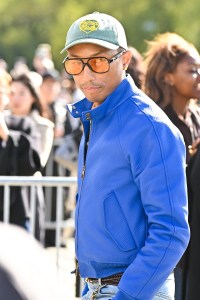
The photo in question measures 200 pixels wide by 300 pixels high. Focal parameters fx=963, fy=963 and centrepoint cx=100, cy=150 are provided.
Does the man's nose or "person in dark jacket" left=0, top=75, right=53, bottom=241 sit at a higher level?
the man's nose

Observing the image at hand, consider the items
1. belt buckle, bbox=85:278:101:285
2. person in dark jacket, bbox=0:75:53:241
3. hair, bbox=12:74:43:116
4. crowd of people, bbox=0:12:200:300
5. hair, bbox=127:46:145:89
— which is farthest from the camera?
hair, bbox=12:74:43:116

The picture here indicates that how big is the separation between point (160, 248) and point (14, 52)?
54.5 m

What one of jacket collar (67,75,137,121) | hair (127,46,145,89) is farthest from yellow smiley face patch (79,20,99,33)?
hair (127,46,145,89)

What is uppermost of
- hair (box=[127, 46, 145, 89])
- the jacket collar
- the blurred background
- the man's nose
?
the man's nose

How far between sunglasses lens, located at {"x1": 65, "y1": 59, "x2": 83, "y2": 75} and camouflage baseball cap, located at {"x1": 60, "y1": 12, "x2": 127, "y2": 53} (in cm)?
7

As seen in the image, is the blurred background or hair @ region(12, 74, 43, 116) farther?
the blurred background

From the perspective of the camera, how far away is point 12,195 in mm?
7551

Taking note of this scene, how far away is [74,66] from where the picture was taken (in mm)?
4105

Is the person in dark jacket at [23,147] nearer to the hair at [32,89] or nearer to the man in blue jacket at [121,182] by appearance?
the hair at [32,89]

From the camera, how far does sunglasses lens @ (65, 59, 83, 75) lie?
4086 mm

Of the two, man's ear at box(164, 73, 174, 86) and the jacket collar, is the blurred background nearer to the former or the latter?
man's ear at box(164, 73, 174, 86)

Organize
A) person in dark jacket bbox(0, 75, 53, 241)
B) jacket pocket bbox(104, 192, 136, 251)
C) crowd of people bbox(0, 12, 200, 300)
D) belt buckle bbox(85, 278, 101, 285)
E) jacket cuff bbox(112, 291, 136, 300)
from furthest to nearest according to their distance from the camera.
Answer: person in dark jacket bbox(0, 75, 53, 241)
crowd of people bbox(0, 12, 200, 300)
belt buckle bbox(85, 278, 101, 285)
jacket pocket bbox(104, 192, 136, 251)
jacket cuff bbox(112, 291, 136, 300)

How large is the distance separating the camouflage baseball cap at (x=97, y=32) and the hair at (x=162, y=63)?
2083mm

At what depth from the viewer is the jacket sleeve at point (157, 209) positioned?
379 cm
